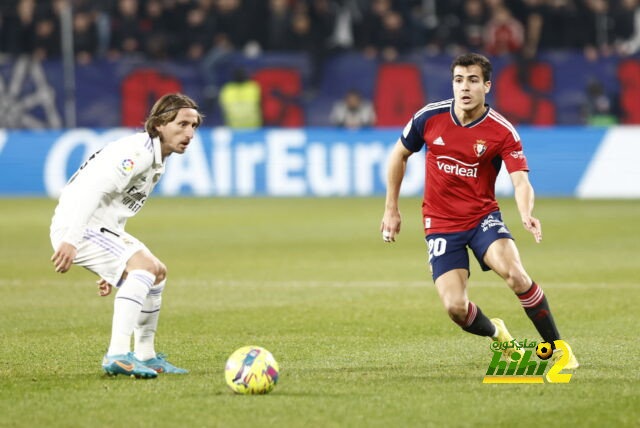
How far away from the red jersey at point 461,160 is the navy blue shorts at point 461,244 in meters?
0.04

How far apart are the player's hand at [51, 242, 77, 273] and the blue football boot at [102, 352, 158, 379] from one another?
62cm

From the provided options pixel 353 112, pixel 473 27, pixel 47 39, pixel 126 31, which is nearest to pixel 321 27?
pixel 353 112

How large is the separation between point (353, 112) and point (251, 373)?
1708 centimetres

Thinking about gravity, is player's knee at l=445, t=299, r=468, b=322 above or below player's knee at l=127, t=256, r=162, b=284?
below

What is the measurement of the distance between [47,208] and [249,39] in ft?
19.4

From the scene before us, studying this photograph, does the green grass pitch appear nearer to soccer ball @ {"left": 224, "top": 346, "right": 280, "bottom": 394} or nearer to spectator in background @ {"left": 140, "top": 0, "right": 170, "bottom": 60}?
soccer ball @ {"left": 224, "top": 346, "right": 280, "bottom": 394}

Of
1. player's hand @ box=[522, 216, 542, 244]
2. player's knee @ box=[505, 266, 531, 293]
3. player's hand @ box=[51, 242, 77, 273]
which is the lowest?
player's knee @ box=[505, 266, 531, 293]

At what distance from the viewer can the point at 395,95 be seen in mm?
23266

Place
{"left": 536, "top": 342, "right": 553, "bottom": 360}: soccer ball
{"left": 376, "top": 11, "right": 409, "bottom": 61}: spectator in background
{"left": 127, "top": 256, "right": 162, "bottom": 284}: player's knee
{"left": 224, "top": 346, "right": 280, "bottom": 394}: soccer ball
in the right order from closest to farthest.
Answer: {"left": 224, "top": 346, "right": 280, "bottom": 394}: soccer ball
{"left": 127, "top": 256, "right": 162, "bottom": 284}: player's knee
{"left": 536, "top": 342, "right": 553, "bottom": 360}: soccer ball
{"left": 376, "top": 11, "right": 409, "bottom": 61}: spectator in background

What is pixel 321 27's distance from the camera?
24250mm

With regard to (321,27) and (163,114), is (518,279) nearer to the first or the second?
(163,114)

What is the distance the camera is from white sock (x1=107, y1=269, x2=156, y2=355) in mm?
6781

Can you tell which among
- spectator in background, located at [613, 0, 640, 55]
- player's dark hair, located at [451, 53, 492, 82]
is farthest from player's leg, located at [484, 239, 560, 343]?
spectator in background, located at [613, 0, 640, 55]

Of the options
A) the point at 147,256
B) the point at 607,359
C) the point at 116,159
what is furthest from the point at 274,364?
the point at 607,359
